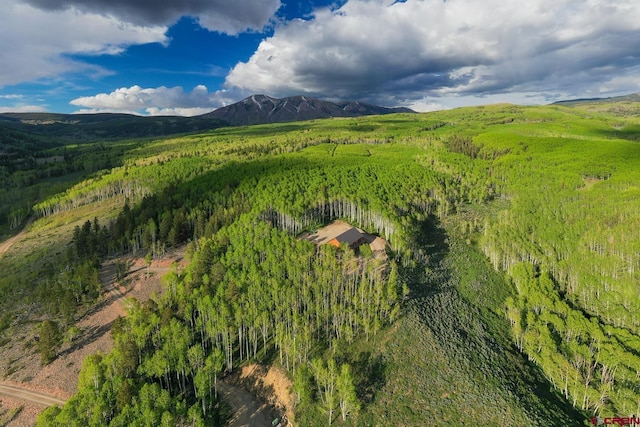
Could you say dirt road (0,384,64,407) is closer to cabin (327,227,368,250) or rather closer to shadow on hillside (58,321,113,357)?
shadow on hillside (58,321,113,357)

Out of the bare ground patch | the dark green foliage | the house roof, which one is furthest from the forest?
the house roof

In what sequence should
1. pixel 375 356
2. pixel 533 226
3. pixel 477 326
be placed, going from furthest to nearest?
pixel 533 226 < pixel 477 326 < pixel 375 356

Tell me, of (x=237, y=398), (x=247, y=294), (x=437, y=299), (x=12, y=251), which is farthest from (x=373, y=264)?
(x=12, y=251)

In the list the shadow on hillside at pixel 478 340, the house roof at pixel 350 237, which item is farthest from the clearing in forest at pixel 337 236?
the shadow on hillside at pixel 478 340

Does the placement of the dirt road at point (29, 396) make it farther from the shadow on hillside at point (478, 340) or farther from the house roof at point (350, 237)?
the house roof at point (350, 237)

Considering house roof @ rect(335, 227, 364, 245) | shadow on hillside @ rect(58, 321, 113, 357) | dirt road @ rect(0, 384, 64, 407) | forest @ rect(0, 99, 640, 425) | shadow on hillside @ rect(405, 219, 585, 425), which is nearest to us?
shadow on hillside @ rect(405, 219, 585, 425)

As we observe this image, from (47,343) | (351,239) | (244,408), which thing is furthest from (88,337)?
(351,239)

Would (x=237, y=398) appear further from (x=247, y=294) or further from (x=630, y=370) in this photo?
(x=630, y=370)
